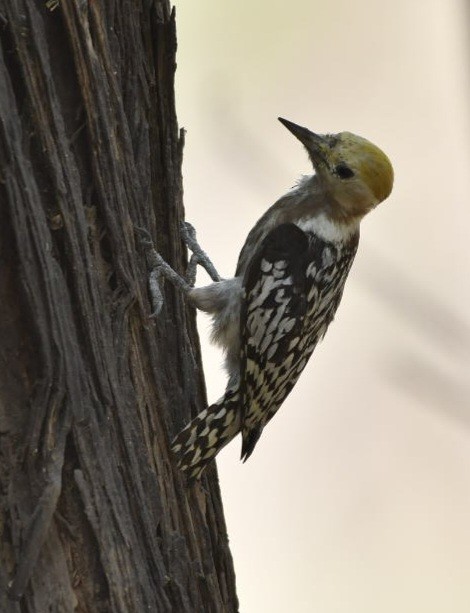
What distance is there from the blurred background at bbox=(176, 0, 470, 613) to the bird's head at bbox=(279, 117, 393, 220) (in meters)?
1.57

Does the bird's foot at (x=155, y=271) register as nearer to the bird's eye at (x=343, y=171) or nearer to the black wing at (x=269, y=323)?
the black wing at (x=269, y=323)

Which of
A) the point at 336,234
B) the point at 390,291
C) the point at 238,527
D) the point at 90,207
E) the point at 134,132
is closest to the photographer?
the point at 90,207

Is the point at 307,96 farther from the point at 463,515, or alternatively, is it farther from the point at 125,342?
the point at 125,342

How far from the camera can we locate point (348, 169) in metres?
4.22

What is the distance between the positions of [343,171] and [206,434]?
1282mm

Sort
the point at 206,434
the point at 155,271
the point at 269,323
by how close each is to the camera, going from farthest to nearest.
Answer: the point at 269,323, the point at 206,434, the point at 155,271

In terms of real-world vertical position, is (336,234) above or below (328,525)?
above

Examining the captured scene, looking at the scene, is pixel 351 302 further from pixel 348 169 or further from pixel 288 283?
pixel 288 283

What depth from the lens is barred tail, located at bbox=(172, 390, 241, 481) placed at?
10.6ft

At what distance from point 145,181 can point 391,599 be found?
12.5ft

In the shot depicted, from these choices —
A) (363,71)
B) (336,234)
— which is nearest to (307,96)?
(363,71)

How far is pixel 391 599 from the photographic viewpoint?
20.5 feet

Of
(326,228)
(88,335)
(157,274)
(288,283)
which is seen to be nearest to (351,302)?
(326,228)

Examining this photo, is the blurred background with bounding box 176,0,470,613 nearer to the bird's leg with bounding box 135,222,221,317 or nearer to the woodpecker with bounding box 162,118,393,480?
the woodpecker with bounding box 162,118,393,480
